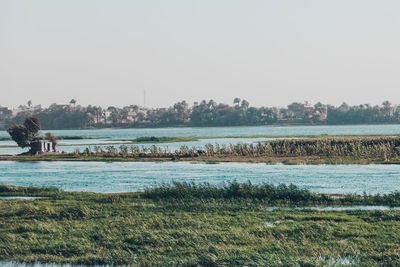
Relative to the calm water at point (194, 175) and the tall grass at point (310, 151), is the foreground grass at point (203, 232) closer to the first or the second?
the calm water at point (194, 175)

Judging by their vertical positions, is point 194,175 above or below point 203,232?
below

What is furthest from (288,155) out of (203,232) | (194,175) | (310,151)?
(203,232)

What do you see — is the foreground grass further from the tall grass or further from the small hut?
the small hut

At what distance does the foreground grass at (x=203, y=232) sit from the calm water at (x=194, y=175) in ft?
24.7

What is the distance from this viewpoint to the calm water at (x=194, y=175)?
46.6 meters

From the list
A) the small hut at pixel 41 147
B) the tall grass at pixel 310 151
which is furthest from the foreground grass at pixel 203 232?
the small hut at pixel 41 147

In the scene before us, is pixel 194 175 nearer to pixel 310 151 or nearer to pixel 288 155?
pixel 288 155

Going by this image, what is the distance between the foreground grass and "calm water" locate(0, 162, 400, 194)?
752cm

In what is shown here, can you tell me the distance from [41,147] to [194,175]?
118 ft

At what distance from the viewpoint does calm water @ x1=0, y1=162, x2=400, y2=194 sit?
4662cm

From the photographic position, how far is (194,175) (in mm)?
56656

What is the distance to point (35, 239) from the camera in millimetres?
26156

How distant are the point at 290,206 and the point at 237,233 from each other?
882cm

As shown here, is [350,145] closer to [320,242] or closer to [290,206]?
[290,206]
